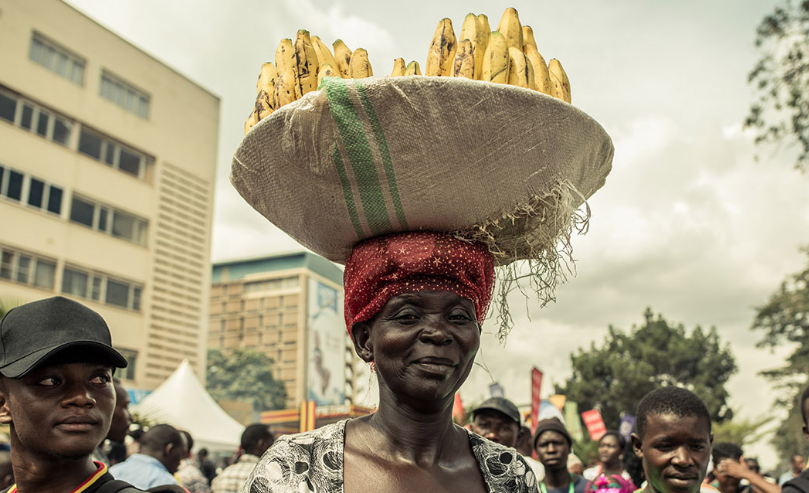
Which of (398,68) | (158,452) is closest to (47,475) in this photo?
(398,68)

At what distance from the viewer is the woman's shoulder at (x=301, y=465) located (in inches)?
70.0

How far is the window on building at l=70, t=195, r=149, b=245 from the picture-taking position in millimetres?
21469

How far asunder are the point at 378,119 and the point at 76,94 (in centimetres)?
2297

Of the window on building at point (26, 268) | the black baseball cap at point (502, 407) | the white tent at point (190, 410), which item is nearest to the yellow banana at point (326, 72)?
the black baseball cap at point (502, 407)

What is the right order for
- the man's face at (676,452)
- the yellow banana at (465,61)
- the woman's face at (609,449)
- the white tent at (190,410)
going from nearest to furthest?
the yellow banana at (465,61) < the man's face at (676,452) < the woman's face at (609,449) < the white tent at (190,410)

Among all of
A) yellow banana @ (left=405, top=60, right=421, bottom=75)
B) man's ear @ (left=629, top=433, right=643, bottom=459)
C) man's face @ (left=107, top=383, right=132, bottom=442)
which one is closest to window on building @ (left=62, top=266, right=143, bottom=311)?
man's face @ (left=107, top=383, right=132, bottom=442)

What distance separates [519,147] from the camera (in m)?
1.81

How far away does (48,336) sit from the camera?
207 centimetres

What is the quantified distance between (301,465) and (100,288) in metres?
22.0

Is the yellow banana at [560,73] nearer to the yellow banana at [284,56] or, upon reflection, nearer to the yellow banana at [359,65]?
the yellow banana at [359,65]

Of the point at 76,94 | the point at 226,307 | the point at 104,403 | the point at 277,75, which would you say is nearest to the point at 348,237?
the point at 277,75

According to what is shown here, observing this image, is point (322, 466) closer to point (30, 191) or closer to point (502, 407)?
point (502, 407)

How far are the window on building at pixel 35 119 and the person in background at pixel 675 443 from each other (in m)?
21.3

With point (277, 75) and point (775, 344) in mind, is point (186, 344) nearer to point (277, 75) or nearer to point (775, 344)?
point (277, 75)
